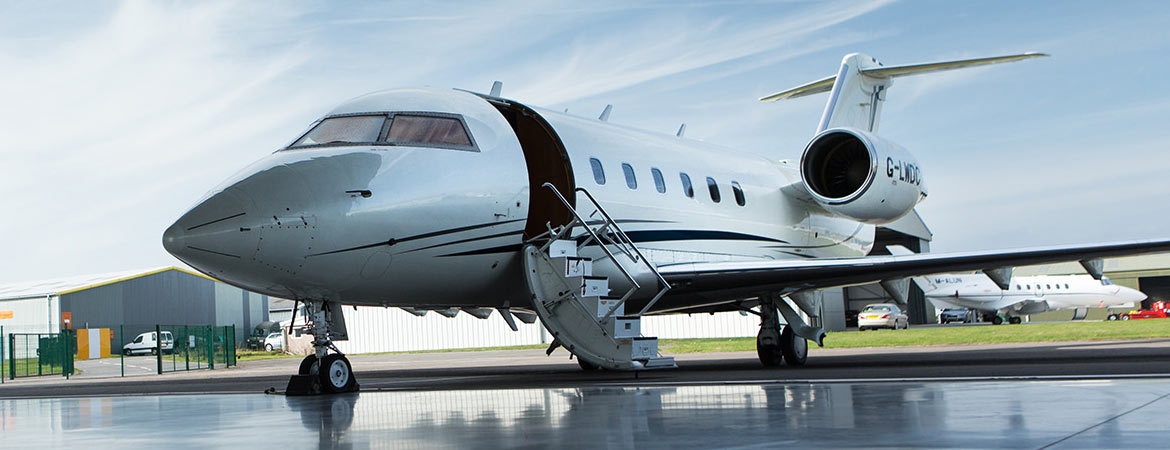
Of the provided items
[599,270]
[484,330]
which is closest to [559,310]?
[599,270]

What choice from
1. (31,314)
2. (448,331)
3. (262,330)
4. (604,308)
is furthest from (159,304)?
(604,308)

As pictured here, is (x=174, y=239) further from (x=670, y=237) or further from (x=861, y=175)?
(x=861, y=175)

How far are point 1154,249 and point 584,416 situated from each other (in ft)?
28.5

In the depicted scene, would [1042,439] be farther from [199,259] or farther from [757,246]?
[757,246]

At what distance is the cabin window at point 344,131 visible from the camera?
1043 cm

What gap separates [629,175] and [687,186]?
1354mm

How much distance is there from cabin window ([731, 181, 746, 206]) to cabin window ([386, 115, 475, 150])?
18.1 feet

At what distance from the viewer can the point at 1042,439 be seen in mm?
4438

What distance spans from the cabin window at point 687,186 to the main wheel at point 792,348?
2.80m

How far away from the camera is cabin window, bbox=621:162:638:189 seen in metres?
13.0

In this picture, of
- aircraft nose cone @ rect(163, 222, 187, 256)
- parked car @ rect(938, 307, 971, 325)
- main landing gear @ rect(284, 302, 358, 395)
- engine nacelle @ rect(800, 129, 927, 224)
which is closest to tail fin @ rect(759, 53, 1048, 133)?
engine nacelle @ rect(800, 129, 927, 224)

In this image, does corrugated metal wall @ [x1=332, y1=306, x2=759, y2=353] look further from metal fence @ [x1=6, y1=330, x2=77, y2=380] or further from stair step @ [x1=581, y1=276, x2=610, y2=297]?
A: stair step @ [x1=581, y1=276, x2=610, y2=297]

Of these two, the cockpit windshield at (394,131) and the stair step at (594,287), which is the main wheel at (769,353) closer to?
the stair step at (594,287)

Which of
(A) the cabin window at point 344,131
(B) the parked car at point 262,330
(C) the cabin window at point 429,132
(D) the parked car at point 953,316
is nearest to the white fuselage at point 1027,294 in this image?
(D) the parked car at point 953,316
